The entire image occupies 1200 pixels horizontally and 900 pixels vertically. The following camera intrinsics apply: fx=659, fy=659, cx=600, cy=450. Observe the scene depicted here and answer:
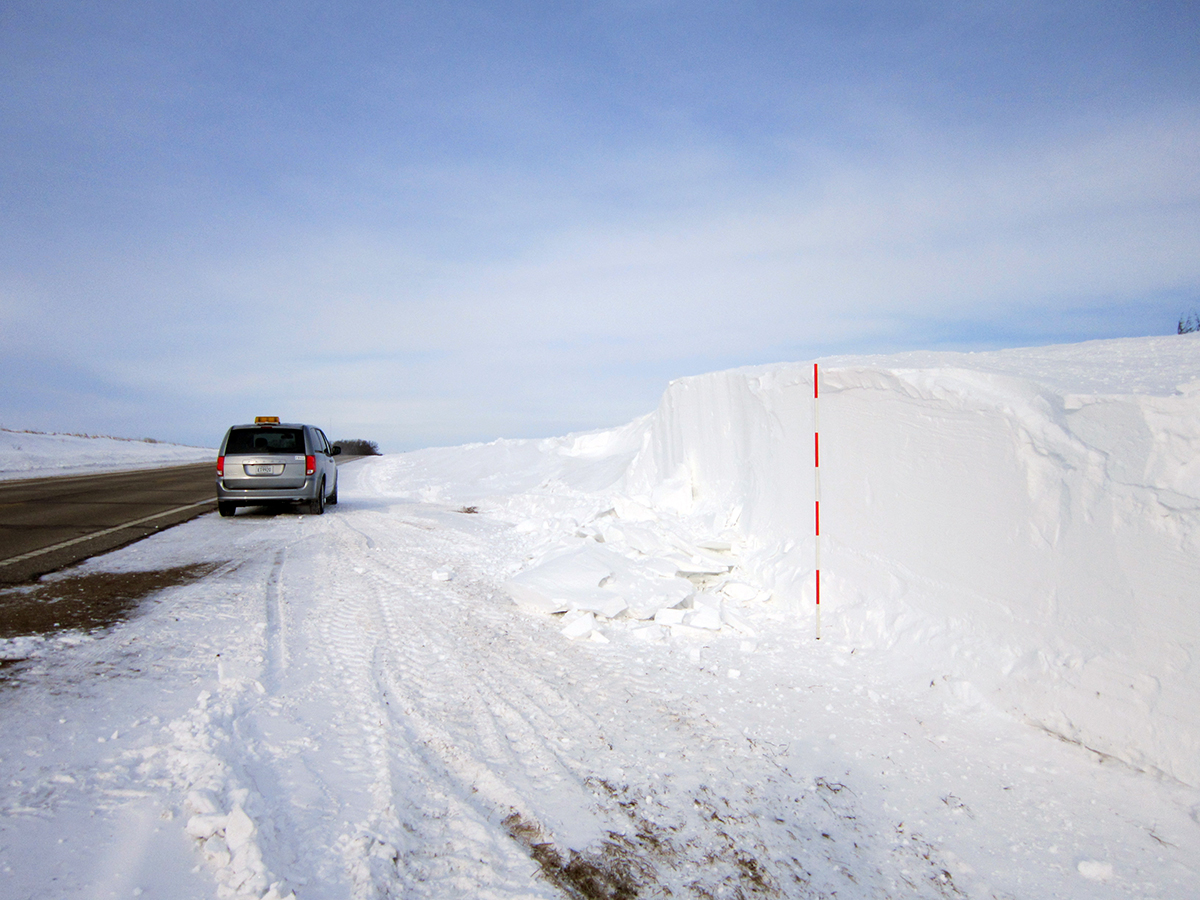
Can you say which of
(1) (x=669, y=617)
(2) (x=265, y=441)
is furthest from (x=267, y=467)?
(1) (x=669, y=617)

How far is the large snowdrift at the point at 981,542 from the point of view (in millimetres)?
3523

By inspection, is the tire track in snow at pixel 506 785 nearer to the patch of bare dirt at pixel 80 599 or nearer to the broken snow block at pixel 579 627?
the broken snow block at pixel 579 627

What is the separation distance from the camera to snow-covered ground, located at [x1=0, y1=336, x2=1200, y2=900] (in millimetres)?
2658

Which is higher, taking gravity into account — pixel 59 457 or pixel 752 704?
pixel 59 457

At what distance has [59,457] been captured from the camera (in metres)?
30.5

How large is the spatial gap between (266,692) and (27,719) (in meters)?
1.16

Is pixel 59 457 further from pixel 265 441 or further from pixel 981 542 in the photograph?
→ pixel 981 542

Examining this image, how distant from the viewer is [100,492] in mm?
16188

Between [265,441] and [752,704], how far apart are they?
36.8 feet

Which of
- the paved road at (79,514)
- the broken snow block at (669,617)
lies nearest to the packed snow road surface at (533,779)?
the broken snow block at (669,617)

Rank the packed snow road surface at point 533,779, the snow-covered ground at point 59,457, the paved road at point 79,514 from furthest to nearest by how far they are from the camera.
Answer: the snow-covered ground at point 59,457 → the paved road at point 79,514 → the packed snow road surface at point 533,779

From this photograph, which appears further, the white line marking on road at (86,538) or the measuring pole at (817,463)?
the white line marking on road at (86,538)

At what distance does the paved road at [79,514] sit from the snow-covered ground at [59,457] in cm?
551

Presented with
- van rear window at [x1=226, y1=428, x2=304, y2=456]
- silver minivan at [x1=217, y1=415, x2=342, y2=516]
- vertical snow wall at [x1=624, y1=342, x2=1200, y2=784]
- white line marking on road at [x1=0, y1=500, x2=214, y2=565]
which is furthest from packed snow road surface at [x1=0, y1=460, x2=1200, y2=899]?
van rear window at [x1=226, y1=428, x2=304, y2=456]
